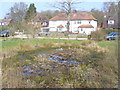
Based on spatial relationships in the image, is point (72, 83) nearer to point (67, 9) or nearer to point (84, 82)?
point (84, 82)

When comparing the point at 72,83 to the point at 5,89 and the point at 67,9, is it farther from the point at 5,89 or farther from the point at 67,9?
the point at 67,9

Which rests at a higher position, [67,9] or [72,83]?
[67,9]

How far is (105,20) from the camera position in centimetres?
4031

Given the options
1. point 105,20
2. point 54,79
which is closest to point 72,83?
point 54,79

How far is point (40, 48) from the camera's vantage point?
1259 cm

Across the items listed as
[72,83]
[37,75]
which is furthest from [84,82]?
[37,75]

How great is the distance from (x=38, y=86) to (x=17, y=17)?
32610mm

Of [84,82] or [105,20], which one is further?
[105,20]

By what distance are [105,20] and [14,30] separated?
2456 cm

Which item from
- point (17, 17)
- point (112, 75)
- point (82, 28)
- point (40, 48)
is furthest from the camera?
point (82, 28)

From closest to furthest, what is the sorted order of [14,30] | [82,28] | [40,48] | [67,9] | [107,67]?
[107,67] < [40,48] < [14,30] < [67,9] < [82,28]

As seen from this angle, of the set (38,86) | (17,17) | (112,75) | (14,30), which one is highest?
(17,17)

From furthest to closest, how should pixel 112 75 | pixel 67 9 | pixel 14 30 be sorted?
pixel 67 9
pixel 14 30
pixel 112 75

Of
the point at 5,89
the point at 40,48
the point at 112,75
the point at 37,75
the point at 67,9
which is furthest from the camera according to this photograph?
the point at 67,9
